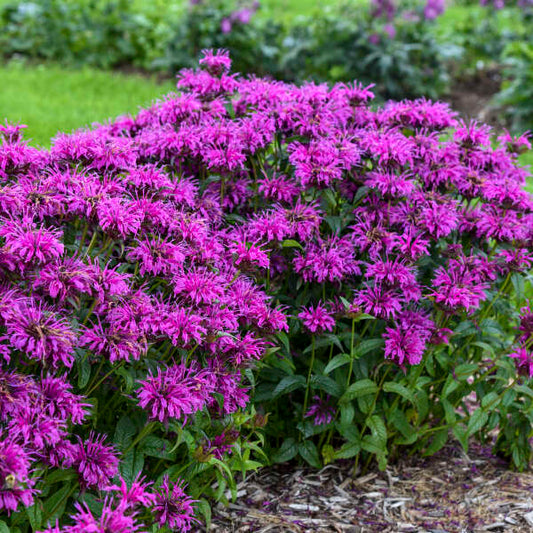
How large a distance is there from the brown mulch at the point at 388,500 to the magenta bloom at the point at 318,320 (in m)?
0.75

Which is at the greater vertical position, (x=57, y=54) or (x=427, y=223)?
(x=57, y=54)

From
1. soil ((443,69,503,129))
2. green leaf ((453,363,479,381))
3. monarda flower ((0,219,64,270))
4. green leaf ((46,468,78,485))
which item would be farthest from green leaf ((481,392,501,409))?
soil ((443,69,503,129))

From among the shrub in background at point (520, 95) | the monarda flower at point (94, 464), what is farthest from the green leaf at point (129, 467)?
the shrub in background at point (520, 95)

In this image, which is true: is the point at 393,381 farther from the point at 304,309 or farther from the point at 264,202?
the point at 264,202

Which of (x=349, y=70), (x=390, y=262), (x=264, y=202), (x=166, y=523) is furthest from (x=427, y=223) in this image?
(x=349, y=70)

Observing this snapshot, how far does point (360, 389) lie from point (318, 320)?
32 centimetres

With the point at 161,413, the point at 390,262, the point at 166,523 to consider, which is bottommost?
the point at 166,523

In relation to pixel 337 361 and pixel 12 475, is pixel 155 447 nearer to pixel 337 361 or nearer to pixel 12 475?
pixel 12 475

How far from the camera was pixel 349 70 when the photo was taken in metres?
8.77

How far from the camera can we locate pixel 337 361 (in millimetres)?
2740

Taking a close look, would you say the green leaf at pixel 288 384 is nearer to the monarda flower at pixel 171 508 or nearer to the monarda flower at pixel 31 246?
the monarda flower at pixel 171 508

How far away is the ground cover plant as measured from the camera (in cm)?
201

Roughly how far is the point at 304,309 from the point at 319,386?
32 centimetres

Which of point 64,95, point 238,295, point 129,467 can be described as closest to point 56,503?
point 129,467
